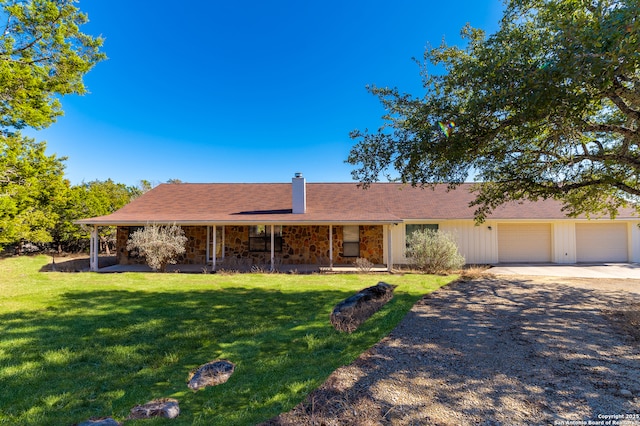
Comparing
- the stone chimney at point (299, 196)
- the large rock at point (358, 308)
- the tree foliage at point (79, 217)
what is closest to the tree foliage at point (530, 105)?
the large rock at point (358, 308)

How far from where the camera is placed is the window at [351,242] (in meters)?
16.2

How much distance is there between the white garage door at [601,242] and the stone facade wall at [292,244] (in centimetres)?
1094

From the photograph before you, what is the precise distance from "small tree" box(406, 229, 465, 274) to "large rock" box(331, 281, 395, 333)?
17.2 ft

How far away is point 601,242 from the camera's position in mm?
16672

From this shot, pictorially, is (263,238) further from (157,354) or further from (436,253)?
(157,354)

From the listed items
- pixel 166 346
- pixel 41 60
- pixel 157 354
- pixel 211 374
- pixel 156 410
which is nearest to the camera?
pixel 156 410

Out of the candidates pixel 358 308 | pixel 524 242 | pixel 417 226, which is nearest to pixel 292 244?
pixel 417 226

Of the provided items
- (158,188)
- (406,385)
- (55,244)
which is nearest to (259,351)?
(406,385)

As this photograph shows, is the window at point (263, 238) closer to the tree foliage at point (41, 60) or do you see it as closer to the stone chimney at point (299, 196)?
the stone chimney at point (299, 196)

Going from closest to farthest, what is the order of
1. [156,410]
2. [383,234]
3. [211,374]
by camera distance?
1. [156,410]
2. [211,374]
3. [383,234]

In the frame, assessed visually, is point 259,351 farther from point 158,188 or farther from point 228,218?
point 158,188

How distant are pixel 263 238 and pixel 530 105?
526 inches

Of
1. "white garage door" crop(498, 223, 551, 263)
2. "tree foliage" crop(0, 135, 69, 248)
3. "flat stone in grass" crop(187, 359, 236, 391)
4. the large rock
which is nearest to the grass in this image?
"flat stone in grass" crop(187, 359, 236, 391)

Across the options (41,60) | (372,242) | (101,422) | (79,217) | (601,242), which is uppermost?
(41,60)
